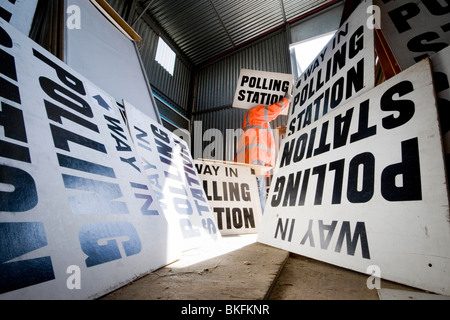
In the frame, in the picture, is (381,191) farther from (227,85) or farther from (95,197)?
(227,85)

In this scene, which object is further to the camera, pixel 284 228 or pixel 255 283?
pixel 284 228

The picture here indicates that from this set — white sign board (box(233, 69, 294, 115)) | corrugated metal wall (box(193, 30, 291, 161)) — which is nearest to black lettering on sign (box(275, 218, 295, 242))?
white sign board (box(233, 69, 294, 115))

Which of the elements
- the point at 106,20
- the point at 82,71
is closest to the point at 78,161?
the point at 82,71

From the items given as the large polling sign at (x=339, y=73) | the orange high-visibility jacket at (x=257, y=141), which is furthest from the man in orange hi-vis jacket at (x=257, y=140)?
the large polling sign at (x=339, y=73)

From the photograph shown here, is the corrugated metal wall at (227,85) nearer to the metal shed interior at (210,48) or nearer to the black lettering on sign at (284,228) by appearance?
the metal shed interior at (210,48)

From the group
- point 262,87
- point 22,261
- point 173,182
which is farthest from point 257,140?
point 22,261

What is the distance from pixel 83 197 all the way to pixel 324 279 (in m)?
0.87

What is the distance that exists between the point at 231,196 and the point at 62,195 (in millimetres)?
1554

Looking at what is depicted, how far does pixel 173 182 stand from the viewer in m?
1.25

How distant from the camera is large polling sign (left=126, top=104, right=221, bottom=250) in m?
→ 1.08

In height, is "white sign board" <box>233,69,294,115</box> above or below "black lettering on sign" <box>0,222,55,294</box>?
above

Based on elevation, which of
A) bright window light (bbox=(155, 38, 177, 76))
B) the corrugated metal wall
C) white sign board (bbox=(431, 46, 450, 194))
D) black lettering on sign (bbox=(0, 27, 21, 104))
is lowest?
white sign board (bbox=(431, 46, 450, 194))

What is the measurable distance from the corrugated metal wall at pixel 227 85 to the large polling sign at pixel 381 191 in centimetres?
406

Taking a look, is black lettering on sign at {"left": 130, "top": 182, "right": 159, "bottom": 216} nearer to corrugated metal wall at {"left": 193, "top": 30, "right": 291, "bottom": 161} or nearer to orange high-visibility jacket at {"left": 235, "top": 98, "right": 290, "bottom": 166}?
orange high-visibility jacket at {"left": 235, "top": 98, "right": 290, "bottom": 166}
